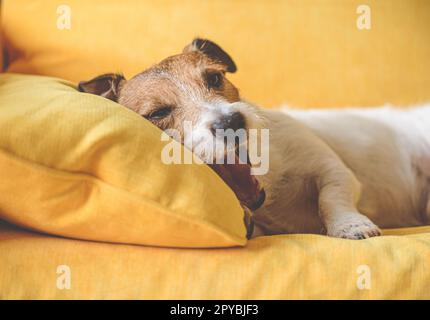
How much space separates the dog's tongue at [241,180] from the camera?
1.32 meters

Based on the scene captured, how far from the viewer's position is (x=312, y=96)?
221 centimetres

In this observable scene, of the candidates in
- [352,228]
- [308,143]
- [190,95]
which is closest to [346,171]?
[308,143]

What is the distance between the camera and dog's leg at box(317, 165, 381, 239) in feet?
4.39

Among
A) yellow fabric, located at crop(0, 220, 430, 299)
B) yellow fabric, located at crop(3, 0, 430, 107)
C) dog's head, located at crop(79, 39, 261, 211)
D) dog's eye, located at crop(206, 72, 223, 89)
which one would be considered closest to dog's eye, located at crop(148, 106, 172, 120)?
dog's head, located at crop(79, 39, 261, 211)

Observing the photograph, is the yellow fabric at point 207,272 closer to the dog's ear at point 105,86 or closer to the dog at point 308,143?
the dog at point 308,143

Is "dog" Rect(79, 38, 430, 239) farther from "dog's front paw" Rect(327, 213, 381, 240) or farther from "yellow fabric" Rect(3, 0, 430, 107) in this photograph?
"yellow fabric" Rect(3, 0, 430, 107)

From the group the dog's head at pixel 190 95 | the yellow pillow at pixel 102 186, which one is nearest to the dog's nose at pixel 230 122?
the dog's head at pixel 190 95

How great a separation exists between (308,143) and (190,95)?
0.46 m

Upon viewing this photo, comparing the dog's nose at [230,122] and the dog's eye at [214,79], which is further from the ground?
the dog's eye at [214,79]

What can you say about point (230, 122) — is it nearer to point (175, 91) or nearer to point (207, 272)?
point (175, 91)

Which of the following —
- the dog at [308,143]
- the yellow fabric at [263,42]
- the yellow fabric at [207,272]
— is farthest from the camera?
the yellow fabric at [263,42]

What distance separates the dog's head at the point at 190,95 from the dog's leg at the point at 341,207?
0.30m
